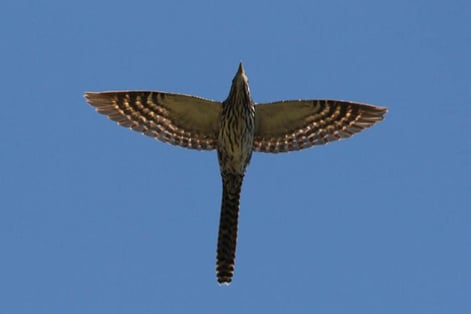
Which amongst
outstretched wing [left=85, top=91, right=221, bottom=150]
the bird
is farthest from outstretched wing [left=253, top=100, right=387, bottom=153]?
outstretched wing [left=85, top=91, right=221, bottom=150]

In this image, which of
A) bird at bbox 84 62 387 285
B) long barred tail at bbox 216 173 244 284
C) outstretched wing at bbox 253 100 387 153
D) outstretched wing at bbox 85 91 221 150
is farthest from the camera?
outstretched wing at bbox 253 100 387 153

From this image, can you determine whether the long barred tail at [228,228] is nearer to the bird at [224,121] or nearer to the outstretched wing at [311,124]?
the bird at [224,121]

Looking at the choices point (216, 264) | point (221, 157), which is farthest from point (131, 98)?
point (216, 264)

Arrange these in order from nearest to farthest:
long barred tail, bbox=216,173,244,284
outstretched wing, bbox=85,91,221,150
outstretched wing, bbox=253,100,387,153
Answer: long barred tail, bbox=216,173,244,284 < outstretched wing, bbox=85,91,221,150 < outstretched wing, bbox=253,100,387,153

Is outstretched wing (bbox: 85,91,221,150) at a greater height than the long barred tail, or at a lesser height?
greater

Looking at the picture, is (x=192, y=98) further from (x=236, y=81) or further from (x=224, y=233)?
(x=224, y=233)

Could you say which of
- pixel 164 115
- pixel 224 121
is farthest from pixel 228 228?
pixel 164 115

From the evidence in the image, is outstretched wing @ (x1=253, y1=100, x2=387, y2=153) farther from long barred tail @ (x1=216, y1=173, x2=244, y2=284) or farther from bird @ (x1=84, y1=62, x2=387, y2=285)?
long barred tail @ (x1=216, y1=173, x2=244, y2=284)

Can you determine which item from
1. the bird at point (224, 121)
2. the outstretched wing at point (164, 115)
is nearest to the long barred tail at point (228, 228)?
the bird at point (224, 121)

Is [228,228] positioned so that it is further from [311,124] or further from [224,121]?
[311,124]
